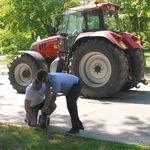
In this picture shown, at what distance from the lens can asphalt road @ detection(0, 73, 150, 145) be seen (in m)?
8.06

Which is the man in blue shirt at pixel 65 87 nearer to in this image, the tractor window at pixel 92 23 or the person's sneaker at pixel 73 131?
the person's sneaker at pixel 73 131

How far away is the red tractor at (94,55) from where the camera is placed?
11852 mm

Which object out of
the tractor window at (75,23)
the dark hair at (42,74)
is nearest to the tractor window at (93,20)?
the tractor window at (75,23)

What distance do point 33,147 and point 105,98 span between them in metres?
5.26

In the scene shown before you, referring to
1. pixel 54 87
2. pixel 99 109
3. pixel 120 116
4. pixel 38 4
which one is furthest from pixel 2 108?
pixel 38 4

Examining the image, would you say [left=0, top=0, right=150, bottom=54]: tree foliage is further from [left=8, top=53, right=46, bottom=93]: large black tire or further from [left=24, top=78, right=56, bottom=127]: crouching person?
[left=24, top=78, right=56, bottom=127]: crouching person

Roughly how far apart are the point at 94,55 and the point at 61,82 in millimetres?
4776

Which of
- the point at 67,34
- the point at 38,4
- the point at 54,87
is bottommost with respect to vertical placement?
the point at 54,87

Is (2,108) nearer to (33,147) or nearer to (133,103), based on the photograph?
(133,103)

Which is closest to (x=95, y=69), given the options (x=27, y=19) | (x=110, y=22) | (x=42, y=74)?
(x=110, y=22)

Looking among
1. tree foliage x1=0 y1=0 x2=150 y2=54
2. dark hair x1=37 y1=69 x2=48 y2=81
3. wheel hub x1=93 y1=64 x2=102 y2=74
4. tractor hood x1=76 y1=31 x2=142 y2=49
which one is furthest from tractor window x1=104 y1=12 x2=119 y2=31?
→ tree foliage x1=0 y1=0 x2=150 y2=54

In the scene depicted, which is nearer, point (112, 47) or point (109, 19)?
point (112, 47)

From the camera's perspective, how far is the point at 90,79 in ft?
40.8

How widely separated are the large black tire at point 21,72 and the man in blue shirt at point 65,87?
572 cm
